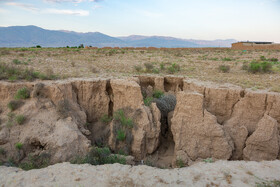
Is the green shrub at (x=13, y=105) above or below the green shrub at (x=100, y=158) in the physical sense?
above

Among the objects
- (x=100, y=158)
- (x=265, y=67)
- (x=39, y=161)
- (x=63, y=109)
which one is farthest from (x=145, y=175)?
(x=265, y=67)

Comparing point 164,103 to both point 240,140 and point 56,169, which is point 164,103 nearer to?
point 240,140

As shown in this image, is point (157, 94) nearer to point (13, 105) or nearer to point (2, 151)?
point (13, 105)

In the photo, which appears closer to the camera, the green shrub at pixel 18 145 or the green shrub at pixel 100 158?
the green shrub at pixel 100 158

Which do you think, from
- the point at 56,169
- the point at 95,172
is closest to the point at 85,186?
the point at 95,172

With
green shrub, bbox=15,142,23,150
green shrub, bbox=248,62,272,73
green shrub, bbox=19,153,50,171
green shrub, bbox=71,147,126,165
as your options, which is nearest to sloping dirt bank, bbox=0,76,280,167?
green shrub, bbox=15,142,23,150

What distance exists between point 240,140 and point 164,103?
10.0 ft

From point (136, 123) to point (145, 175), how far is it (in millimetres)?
3478

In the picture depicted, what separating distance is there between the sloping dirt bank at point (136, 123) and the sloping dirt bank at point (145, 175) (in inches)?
75.5

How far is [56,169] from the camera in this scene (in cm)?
389

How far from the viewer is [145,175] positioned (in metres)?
3.75

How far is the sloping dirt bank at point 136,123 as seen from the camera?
5.89m

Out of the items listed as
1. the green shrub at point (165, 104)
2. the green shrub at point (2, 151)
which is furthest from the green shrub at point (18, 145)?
the green shrub at point (165, 104)

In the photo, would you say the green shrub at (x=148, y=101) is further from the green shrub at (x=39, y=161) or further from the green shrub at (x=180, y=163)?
the green shrub at (x=39, y=161)
